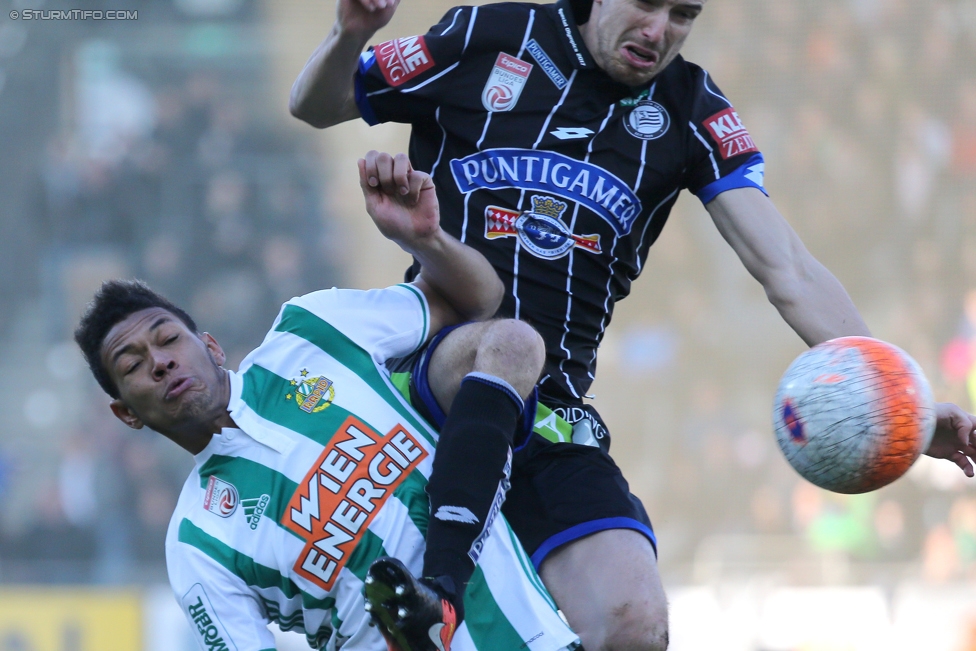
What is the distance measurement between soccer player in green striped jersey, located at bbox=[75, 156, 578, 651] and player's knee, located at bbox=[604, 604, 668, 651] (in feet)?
0.31

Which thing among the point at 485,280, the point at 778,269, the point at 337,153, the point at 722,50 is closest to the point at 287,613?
the point at 485,280

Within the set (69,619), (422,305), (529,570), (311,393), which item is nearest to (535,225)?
(422,305)

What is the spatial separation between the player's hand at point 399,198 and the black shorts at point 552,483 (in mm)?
349

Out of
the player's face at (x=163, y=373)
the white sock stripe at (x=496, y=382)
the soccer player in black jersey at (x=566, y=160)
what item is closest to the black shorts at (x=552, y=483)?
the soccer player in black jersey at (x=566, y=160)

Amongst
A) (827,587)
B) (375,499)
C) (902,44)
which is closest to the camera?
(375,499)

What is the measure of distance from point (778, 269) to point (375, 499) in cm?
122

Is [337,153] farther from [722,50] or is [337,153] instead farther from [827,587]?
[827,587]

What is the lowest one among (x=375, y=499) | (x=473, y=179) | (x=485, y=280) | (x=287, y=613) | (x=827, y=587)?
(x=827, y=587)

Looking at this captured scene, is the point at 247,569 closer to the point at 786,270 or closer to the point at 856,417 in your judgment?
the point at 856,417

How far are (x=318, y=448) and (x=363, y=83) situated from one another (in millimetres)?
1015

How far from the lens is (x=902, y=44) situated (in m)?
8.59

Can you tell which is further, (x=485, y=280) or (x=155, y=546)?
(x=155, y=546)

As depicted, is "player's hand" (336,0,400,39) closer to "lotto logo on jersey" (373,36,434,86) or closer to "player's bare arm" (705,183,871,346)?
"lotto logo on jersey" (373,36,434,86)

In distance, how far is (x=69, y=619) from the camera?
7133 mm
